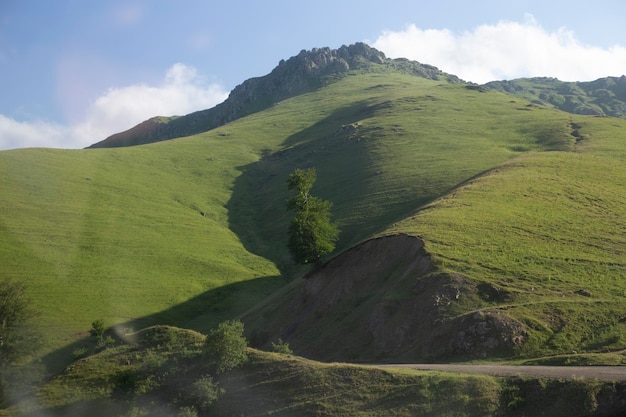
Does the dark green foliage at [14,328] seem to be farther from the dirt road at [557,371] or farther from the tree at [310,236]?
the tree at [310,236]

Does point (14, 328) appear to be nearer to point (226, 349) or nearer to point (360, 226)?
point (226, 349)

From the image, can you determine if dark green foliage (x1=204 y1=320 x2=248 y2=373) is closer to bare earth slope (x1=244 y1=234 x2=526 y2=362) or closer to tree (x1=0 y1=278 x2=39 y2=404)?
tree (x1=0 y1=278 x2=39 y2=404)

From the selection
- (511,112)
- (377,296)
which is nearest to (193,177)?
(511,112)

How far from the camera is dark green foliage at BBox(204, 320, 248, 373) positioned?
100.0ft

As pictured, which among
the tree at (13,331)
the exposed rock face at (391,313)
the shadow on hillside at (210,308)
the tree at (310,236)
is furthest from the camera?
the shadow on hillside at (210,308)

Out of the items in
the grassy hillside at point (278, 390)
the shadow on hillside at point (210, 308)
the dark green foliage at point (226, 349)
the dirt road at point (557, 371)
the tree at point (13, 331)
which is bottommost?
the shadow on hillside at point (210, 308)

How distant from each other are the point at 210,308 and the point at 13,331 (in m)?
42.1

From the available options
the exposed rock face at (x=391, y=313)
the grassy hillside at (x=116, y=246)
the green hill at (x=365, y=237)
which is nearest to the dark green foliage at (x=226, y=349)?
the exposed rock face at (x=391, y=313)

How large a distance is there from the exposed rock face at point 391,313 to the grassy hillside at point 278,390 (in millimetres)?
11008

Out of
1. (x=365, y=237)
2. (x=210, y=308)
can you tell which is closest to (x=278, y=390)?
(x=210, y=308)

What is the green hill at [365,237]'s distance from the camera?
1687 inches

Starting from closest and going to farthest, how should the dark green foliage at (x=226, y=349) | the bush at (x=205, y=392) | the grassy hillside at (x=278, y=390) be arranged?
1. the grassy hillside at (x=278, y=390)
2. the bush at (x=205, y=392)
3. the dark green foliage at (x=226, y=349)

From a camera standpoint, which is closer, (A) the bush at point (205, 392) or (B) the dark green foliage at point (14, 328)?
(A) the bush at point (205, 392)

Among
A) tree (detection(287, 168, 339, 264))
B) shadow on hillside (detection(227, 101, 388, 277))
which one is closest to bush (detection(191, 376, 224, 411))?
tree (detection(287, 168, 339, 264))
